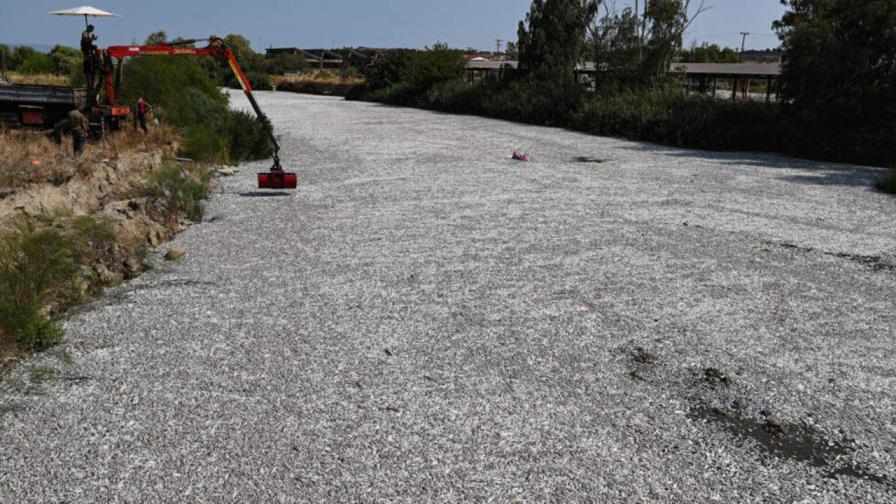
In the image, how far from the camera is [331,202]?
39.1ft

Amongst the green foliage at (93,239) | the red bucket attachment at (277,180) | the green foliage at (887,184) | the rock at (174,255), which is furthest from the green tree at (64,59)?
the green foliage at (887,184)

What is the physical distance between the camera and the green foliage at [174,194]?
10.1 meters

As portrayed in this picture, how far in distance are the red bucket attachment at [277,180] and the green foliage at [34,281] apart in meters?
5.16

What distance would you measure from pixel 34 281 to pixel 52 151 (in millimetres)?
6385

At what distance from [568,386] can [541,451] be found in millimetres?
938

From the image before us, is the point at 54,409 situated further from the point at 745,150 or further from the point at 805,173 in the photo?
the point at 745,150

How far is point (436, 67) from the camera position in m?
39.5

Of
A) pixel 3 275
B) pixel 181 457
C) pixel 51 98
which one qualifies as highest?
pixel 51 98

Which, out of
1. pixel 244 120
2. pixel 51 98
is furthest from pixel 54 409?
pixel 244 120

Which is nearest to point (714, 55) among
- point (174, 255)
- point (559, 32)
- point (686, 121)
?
point (559, 32)

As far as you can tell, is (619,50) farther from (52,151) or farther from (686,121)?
(52,151)

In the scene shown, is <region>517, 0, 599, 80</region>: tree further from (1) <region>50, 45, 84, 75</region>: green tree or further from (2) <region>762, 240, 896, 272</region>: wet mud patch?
(2) <region>762, 240, 896, 272</region>: wet mud patch

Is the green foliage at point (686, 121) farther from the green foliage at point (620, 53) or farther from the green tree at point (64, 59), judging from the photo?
the green tree at point (64, 59)

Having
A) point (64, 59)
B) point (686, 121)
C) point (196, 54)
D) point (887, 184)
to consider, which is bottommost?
point (887, 184)
